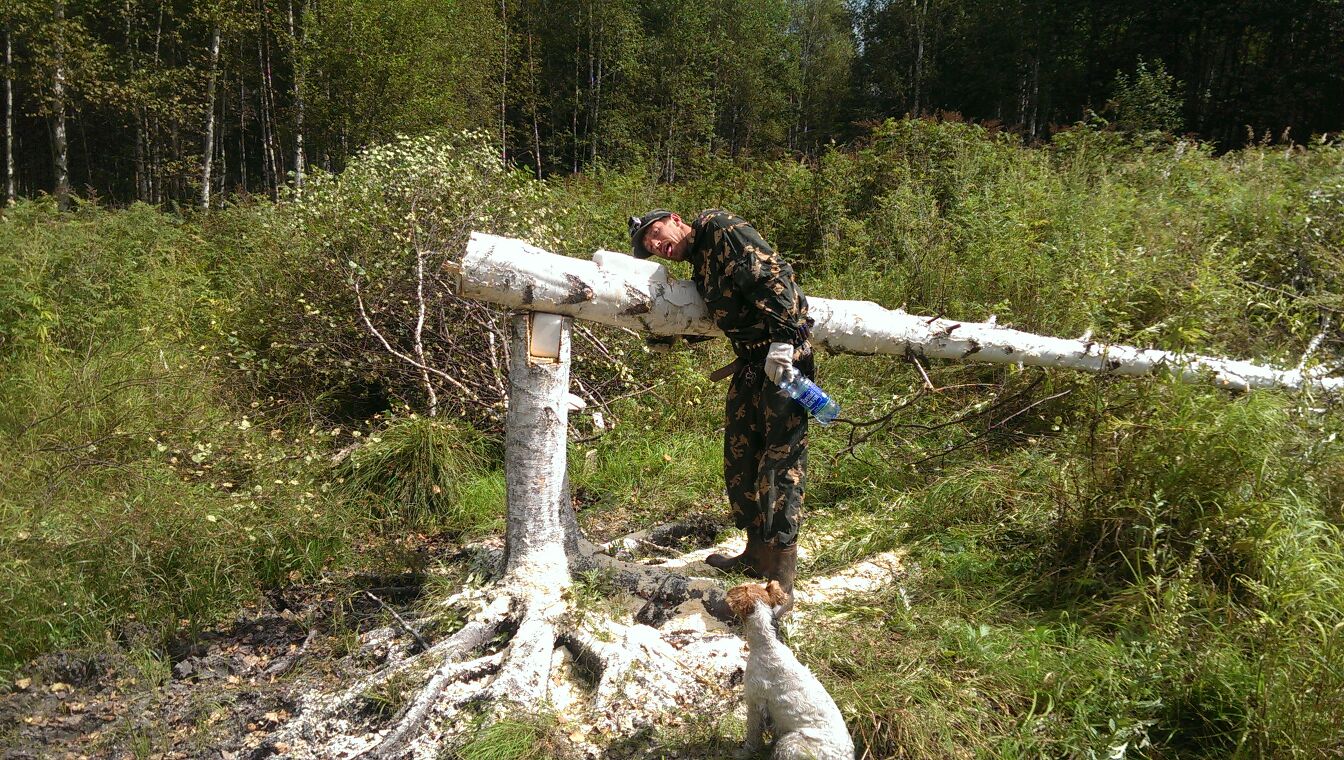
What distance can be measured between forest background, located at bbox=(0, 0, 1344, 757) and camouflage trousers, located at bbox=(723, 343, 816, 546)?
50 cm

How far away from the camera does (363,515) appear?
4555mm

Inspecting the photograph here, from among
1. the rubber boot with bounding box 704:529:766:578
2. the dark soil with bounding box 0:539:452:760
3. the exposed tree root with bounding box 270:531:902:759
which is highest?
the rubber boot with bounding box 704:529:766:578

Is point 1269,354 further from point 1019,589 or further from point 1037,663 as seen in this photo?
point 1037,663

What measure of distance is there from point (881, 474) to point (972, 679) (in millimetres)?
2273

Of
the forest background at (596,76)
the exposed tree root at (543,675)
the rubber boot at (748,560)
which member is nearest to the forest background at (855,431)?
the exposed tree root at (543,675)

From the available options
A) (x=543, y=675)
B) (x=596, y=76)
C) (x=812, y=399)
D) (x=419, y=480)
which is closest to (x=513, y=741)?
(x=543, y=675)

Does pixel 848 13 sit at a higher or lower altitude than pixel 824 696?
higher

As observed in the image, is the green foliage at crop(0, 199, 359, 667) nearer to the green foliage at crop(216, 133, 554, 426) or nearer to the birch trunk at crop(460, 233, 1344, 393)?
the green foliage at crop(216, 133, 554, 426)

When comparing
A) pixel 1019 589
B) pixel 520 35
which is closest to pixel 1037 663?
pixel 1019 589

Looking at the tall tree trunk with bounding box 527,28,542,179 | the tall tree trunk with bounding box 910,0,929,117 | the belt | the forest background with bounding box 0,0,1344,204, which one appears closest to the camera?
the belt

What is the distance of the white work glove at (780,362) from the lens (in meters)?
3.29

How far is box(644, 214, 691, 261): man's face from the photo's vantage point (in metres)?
3.56

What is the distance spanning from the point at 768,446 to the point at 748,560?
71cm

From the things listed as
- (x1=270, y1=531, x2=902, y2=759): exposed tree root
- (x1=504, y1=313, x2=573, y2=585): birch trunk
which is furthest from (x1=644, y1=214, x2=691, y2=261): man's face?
(x1=270, y1=531, x2=902, y2=759): exposed tree root
